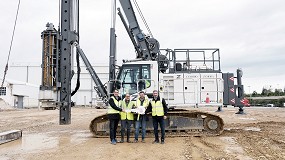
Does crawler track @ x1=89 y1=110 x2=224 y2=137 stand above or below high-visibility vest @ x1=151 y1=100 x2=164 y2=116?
below

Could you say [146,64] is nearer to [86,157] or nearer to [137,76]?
[137,76]

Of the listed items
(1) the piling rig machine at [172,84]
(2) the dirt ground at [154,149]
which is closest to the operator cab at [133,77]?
(1) the piling rig machine at [172,84]

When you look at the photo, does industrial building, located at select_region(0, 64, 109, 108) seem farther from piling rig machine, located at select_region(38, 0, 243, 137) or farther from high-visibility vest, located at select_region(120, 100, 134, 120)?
high-visibility vest, located at select_region(120, 100, 134, 120)

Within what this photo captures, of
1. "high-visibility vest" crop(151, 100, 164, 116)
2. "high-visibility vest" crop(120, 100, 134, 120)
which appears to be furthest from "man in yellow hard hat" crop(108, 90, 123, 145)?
"high-visibility vest" crop(151, 100, 164, 116)

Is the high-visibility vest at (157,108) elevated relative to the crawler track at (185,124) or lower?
elevated

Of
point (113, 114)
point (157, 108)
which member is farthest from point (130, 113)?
point (157, 108)

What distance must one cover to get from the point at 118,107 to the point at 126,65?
2.23 metres

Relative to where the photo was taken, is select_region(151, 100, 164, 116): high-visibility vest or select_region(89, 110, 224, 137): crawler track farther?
select_region(89, 110, 224, 137): crawler track

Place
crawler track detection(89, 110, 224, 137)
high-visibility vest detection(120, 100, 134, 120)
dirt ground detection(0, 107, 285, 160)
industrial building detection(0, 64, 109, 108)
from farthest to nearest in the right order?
industrial building detection(0, 64, 109, 108) → crawler track detection(89, 110, 224, 137) → high-visibility vest detection(120, 100, 134, 120) → dirt ground detection(0, 107, 285, 160)

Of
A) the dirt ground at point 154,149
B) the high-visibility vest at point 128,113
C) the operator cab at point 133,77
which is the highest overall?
the operator cab at point 133,77

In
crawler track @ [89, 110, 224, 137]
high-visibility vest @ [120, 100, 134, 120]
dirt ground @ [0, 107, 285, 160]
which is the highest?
high-visibility vest @ [120, 100, 134, 120]

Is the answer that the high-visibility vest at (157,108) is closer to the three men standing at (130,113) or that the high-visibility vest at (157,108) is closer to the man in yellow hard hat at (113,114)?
the three men standing at (130,113)

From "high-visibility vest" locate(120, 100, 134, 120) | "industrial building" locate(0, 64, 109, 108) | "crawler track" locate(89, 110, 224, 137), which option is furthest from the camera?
"industrial building" locate(0, 64, 109, 108)

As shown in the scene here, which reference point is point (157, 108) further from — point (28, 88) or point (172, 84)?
point (28, 88)
